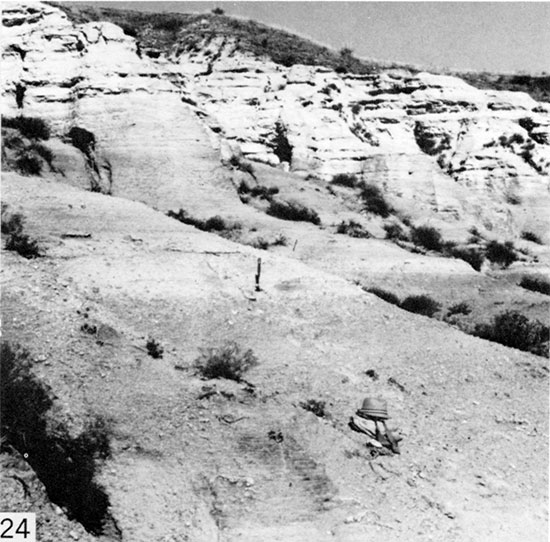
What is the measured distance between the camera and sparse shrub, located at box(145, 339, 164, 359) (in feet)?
33.5

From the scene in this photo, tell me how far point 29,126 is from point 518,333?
16291 mm

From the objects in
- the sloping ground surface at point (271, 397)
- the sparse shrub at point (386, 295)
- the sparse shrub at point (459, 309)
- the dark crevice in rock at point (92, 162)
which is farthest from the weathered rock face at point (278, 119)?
the sparse shrub at point (459, 309)

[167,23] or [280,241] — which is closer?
[280,241]

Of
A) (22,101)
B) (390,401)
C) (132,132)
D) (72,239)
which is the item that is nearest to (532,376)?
(390,401)

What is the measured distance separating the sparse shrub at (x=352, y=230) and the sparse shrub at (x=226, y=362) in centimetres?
987

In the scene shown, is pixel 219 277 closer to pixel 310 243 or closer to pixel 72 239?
pixel 72 239

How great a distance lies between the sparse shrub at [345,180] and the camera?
2578 cm

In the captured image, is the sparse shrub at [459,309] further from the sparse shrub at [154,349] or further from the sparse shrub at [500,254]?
the sparse shrub at [154,349]

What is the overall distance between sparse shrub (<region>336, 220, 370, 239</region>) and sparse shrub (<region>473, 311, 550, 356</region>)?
6.52 metres

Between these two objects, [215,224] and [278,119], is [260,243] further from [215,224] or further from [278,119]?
[278,119]

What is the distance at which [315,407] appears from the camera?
961 cm

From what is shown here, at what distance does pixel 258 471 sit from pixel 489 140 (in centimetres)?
2474

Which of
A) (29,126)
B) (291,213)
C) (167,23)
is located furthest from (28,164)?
(167,23)

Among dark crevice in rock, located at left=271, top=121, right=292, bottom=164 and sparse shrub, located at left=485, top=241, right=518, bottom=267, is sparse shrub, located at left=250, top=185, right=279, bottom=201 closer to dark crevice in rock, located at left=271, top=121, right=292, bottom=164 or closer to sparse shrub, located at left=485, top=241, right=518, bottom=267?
dark crevice in rock, located at left=271, top=121, right=292, bottom=164
